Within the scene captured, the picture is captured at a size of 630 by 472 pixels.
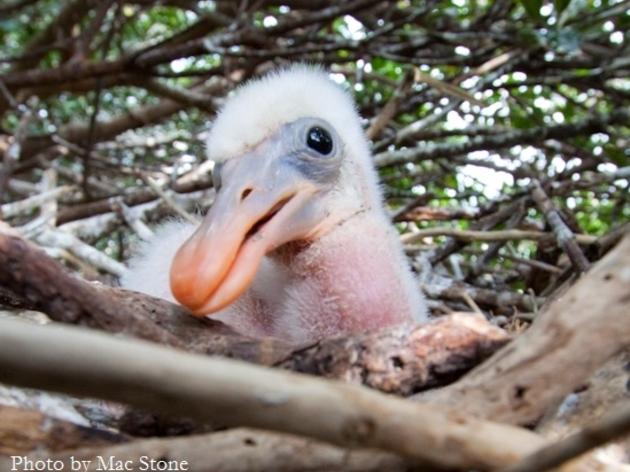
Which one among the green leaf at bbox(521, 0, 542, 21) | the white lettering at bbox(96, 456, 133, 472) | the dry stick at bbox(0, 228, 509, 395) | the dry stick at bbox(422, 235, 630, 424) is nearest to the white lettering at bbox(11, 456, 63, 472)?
the white lettering at bbox(96, 456, 133, 472)

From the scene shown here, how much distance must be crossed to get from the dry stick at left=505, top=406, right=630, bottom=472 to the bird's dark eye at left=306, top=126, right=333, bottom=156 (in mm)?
1125

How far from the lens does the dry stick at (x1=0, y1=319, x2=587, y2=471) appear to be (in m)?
0.43

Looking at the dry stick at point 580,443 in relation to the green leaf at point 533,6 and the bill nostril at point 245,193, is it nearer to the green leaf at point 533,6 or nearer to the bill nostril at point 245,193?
the bill nostril at point 245,193

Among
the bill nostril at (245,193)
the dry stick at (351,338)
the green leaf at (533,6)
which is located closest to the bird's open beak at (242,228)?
the bill nostril at (245,193)

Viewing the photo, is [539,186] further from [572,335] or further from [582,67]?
[572,335]

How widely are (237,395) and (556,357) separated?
1.05 ft

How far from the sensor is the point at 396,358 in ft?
2.75

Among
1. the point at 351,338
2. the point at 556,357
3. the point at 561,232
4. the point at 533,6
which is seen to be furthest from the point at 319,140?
the point at 533,6

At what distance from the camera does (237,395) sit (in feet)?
1.55

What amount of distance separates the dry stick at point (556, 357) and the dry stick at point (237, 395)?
10 centimetres

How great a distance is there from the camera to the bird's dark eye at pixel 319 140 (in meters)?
1.57

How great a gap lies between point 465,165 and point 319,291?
4.81 feet

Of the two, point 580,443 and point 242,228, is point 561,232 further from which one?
point 580,443

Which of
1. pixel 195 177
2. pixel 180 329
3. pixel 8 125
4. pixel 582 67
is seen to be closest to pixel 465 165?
pixel 582 67
